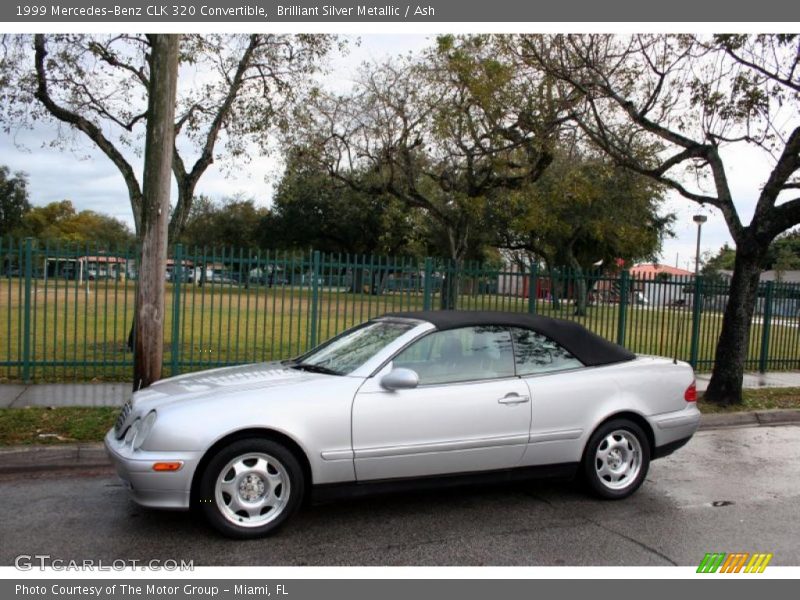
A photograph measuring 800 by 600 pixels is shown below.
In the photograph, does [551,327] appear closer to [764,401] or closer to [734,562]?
[734,562]

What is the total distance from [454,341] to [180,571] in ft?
8.02

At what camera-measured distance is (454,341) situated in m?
5.14

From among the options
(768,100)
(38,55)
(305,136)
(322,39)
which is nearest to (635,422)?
(768,100)

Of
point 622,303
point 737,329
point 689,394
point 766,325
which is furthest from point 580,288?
point 689,394

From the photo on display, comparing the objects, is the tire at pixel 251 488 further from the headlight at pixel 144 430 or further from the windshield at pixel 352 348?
the windshield at pixel 352 348

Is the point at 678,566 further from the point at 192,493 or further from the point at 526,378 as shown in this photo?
the point at 192,493

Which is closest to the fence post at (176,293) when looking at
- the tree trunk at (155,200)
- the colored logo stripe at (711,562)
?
the tree trunk at (155,200)

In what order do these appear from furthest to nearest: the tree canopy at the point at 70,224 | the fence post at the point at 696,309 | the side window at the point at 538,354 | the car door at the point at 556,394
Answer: the tree canopy at the point at 70,224, the fence post at the point at 696,309, the side window at the point at 538,354, the car door at the point at 556,394

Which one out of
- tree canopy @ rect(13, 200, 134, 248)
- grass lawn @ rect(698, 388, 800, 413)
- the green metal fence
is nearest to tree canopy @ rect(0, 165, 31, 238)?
tree canopy @ rect(13, 200, 134, 248)

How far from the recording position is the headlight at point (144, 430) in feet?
14.1

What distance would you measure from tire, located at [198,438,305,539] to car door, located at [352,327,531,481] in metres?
0.48

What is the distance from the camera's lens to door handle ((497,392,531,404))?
16.4 feet

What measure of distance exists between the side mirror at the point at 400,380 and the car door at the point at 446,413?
69 mm

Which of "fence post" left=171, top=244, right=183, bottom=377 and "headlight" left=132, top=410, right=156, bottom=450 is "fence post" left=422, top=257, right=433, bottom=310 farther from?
"headlight" left=132, top=410, right=156, bottom=450
